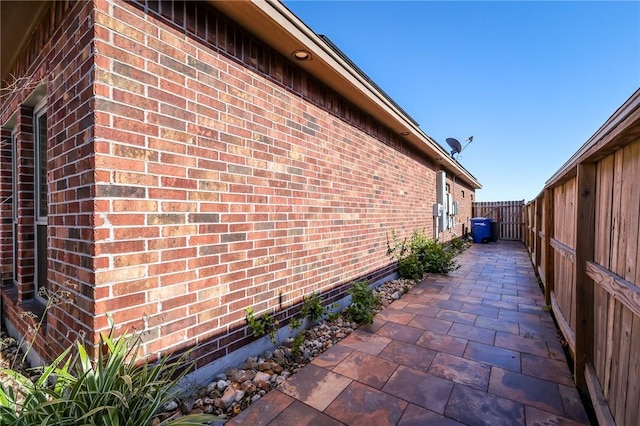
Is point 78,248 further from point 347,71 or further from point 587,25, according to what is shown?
point 587,25

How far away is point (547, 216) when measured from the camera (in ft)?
12.8

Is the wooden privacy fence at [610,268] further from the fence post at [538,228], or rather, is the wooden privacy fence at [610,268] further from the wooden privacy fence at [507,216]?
the wooden privacy fence at [507,216]

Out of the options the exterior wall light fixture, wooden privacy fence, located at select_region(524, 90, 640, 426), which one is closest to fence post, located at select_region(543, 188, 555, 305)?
wooden privacy fence, located at select_region(524, 90, 640, 426)

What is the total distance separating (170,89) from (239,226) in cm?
109

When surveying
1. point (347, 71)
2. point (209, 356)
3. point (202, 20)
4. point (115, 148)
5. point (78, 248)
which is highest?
point (347, 71)

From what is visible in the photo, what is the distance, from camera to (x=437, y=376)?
218cm

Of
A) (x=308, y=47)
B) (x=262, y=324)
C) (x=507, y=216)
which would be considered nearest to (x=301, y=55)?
(x=308, y=47)

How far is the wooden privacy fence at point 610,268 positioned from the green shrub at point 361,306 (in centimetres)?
182

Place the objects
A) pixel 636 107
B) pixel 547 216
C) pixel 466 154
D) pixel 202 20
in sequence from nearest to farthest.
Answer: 1. pixel 636 107
2. pixel 202 20
3. pixel 547 216
4. pixel 466 154

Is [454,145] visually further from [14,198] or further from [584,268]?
[14,198]

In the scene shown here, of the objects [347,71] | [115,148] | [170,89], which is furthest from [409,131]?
[115,148]

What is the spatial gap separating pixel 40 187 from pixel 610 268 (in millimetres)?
4548

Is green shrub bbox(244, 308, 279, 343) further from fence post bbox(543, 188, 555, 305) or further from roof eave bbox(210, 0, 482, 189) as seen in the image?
fence post bbox(543, 188, 555, 305)

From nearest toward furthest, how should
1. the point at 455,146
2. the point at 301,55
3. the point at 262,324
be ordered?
the point at 262,324, the point at 301,55, the point at 455,146
